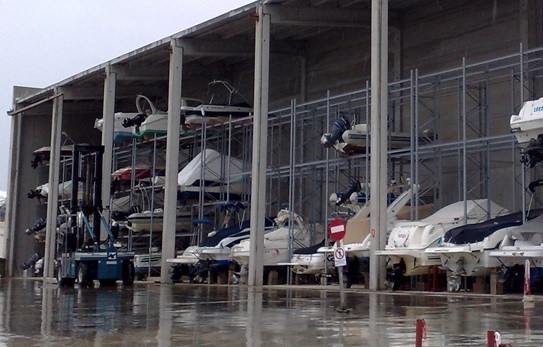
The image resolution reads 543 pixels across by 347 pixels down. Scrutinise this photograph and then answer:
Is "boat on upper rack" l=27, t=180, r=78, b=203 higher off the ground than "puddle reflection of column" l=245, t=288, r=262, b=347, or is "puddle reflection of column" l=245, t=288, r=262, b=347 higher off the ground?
"boat on upper rack" l=27, t=180, r=78, b=203

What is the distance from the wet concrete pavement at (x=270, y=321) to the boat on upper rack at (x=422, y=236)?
1.81 m

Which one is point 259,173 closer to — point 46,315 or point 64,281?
point 64,281

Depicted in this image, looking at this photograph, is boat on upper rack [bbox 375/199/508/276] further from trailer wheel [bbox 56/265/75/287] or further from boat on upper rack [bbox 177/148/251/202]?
boat on upper rack [bbox 177/148/251/202]

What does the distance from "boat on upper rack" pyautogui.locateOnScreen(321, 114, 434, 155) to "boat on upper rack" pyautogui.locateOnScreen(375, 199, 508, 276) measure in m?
4.64

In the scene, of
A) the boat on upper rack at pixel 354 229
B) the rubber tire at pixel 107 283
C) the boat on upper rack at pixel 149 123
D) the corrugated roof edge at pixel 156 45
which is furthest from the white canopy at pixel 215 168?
the boat on upper rack at pixel 354 229

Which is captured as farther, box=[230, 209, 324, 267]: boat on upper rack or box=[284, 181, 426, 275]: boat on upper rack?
box=[230, 209, 324, 267]: boat on upper rack

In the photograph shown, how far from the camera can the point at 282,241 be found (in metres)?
30.4

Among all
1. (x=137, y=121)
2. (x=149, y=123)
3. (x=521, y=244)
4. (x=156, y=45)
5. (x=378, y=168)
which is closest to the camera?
(x=521, y=244)

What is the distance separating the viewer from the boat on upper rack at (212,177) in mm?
35844

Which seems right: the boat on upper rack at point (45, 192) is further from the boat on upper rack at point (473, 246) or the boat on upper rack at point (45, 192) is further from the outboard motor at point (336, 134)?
the boat on upper rack at point (473, 246)

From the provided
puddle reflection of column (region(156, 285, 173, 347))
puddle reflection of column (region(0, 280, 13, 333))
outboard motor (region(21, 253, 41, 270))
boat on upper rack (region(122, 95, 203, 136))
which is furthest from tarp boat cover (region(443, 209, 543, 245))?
outboard motor (region(21, 253, 41, 270))

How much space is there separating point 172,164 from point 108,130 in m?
5.73

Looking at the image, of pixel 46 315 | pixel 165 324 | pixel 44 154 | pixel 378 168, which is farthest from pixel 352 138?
pixel 44 154

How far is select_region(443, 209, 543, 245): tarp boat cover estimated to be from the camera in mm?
21312
